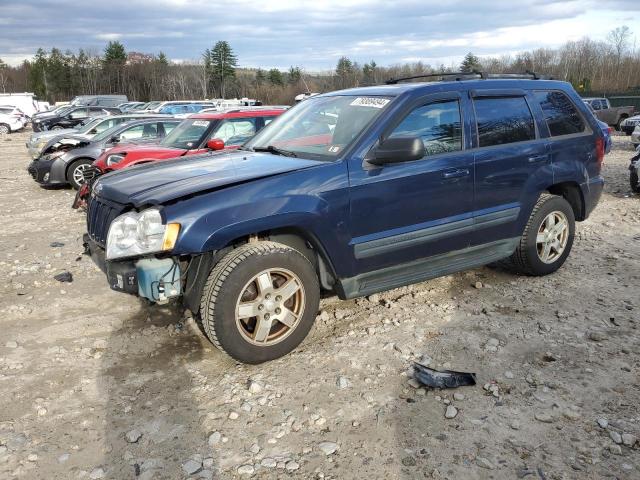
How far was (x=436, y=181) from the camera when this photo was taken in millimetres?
4160

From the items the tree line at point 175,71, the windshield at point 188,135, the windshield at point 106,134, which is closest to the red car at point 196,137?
the windshield at point 188,135

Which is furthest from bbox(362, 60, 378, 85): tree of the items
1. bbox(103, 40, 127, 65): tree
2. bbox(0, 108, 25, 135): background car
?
bbox(103, 40, 127, 65): tree

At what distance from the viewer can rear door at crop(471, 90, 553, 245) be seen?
177 inches

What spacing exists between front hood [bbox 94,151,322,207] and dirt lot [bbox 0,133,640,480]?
46.8 inches

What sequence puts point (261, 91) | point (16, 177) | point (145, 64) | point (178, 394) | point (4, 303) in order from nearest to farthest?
point (178, 394) < point (4, 303) < point (16, 177) < point (261, 91) < point (145, 64)

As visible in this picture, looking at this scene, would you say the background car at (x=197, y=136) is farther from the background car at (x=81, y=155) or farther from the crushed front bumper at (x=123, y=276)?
the crushed front bumper at (x=123, y=276)

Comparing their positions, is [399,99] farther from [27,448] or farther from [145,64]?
[145,64]

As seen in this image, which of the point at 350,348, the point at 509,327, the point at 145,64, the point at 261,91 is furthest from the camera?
the point at 145,64

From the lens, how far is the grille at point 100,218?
377 cm

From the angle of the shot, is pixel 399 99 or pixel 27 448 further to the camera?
pixel 399 99

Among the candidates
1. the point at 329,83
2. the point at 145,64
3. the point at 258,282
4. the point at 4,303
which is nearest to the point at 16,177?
the point at 4,303

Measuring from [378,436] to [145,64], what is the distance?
98.3 meters

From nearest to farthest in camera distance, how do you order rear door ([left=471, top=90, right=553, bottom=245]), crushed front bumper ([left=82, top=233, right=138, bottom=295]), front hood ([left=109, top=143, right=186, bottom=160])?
crushed front bumper ([left=82, top=233, right=138, bottom=295]) < rear door ([left=471, top=90, right=553, bottom=245]) < front hood ([left=109, top=143, right=186, bottom=160])

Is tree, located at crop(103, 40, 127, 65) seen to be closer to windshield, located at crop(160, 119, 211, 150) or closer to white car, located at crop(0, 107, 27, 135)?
white car, located at crop(0, 107, 27, 135)
